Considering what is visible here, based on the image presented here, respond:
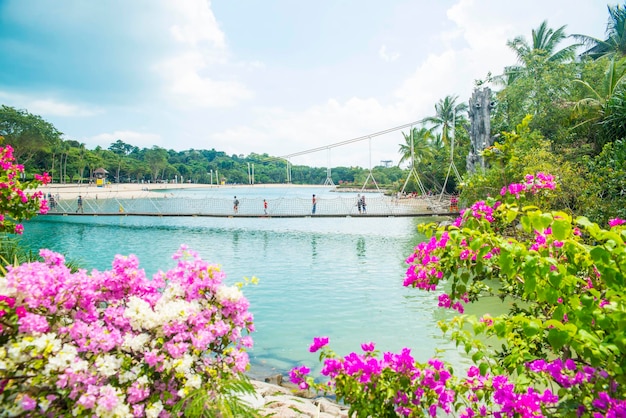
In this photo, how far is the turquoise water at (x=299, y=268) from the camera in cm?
511

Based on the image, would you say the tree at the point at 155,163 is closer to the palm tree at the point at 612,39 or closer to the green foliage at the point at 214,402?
the palm tree at the point at 612,39

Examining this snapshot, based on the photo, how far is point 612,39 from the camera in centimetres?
1892

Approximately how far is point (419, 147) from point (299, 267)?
2383 cm

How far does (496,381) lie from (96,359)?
1638 mm

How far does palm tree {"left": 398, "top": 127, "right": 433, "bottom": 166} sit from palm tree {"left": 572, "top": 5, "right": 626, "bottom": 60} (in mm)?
10458

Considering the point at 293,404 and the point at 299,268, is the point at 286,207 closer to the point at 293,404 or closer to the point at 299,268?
the point at 299,268

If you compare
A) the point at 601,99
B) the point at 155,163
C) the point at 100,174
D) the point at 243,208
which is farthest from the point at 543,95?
the point at 155,163

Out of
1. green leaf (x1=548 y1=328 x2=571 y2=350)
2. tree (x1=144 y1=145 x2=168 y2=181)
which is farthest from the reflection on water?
tree (x1=144 y1=145 x2=168 y2=181)

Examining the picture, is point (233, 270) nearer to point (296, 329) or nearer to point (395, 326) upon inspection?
point (296, 329)

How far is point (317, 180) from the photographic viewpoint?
263 feet

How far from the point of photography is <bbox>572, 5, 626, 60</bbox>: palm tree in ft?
61.1

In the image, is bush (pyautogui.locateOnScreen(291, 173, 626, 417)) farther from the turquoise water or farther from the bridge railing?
the bridge railing

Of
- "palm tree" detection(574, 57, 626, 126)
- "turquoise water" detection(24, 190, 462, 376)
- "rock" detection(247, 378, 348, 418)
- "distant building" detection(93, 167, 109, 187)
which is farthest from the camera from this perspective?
"distant building" detection(93, 167, 109, 187)

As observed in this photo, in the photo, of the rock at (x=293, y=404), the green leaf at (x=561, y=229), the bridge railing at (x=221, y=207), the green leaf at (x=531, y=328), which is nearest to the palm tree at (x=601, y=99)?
the bridge railing at (x=221, y=207)
